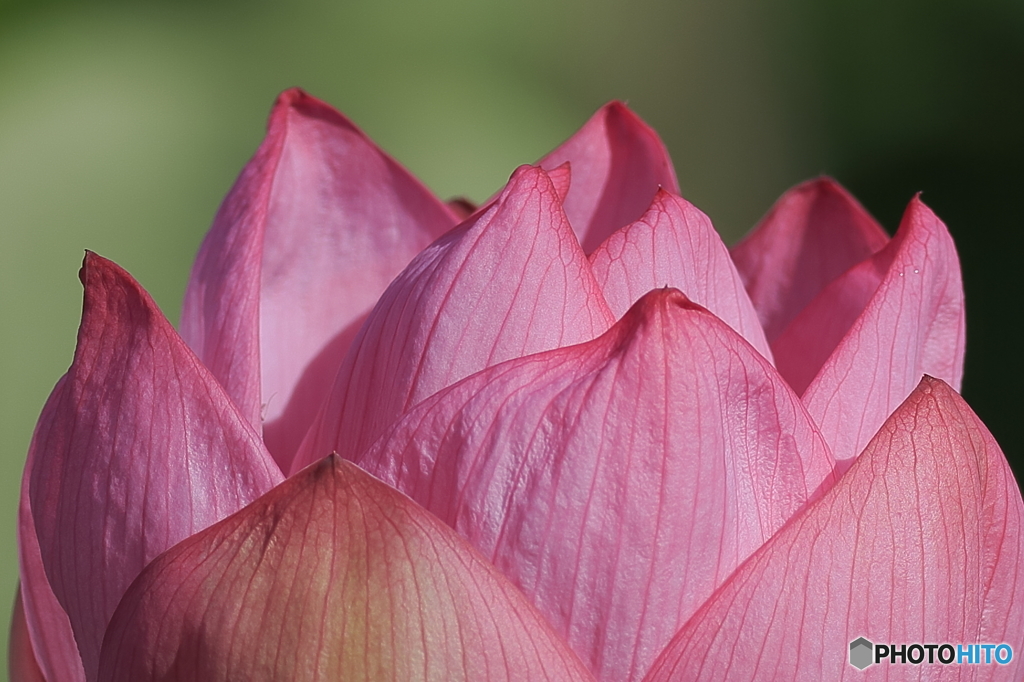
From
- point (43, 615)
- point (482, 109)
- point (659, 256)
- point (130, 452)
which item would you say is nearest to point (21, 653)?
point (43, 615)

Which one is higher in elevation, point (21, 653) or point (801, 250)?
point (801, 250)

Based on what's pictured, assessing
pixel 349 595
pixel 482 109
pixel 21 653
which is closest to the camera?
pixel 349 595

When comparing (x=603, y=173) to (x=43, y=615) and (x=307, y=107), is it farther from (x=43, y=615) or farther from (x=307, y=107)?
(x=43, y=615)

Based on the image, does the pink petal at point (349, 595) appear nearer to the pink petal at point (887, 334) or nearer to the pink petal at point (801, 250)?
the pink petal at point (887, 334)

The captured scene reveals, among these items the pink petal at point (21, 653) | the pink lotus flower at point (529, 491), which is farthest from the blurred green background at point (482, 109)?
the pink lotus flower at point (529, 491)

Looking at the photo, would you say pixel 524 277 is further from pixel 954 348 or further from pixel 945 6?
pixel 945 6
